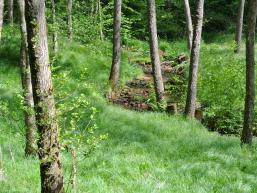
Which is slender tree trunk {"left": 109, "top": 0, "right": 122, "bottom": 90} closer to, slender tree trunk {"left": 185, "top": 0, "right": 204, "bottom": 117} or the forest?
the forest

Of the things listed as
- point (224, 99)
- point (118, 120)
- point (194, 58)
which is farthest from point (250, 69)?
point (224, 99)

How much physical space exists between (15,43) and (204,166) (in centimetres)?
1442

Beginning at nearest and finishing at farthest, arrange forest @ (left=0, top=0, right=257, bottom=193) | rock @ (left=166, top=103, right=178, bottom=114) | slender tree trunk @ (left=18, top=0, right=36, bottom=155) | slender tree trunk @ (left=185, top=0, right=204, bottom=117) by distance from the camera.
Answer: forest @ (left=0, top=0, right=257, bottom=193), slender tree trunk @ (left=18, top=0, right=36, bottom=155), slender tree trunk @ (left=185, top=0, right=204, bottom=117), rock @ (left=166, top=103, right=178, bottom=114)

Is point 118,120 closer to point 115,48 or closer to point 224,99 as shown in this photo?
point 224,99

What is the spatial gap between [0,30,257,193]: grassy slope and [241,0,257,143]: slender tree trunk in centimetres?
50

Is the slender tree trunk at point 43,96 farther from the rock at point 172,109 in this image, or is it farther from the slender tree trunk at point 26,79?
the rock at point 172,109

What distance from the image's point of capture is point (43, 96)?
18.9 feet

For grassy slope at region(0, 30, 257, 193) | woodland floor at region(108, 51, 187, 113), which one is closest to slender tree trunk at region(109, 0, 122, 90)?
woodland floor at region(108, 51, 187, 113)

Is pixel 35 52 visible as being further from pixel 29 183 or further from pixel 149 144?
pixel 149 144

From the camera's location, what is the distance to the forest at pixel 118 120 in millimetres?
6070

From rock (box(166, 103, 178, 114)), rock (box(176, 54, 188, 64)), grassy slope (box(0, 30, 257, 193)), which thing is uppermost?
rock (box(176, 54, 188, 64))

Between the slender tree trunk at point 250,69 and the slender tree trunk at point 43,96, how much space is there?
664 centimetres

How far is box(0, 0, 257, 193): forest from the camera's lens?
6070mm

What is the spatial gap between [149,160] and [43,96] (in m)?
4.55
